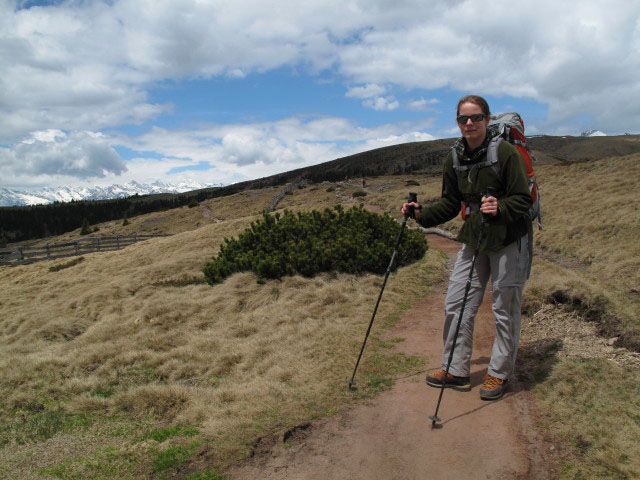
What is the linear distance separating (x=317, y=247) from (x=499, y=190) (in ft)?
21.7

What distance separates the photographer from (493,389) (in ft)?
13.2

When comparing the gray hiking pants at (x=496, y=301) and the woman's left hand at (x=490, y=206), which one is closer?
the woman's left hand at (x=490, y=206)

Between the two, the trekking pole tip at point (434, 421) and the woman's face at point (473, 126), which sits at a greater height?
the woman's face at point (473, 126)

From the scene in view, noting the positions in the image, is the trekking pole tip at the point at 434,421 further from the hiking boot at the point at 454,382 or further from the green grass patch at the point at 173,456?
the green grass patch at the point at 173,456

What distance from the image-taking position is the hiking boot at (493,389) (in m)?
4.02

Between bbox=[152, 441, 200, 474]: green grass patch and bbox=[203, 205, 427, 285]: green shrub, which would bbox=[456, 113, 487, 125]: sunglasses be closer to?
bbox=[152, 441, 200, 474]: green grass patch

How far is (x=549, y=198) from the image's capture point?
1820 centimetres

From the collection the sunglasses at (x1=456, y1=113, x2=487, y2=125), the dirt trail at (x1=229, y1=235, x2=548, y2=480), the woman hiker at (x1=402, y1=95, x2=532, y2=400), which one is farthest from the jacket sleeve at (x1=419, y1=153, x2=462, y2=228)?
the dirt trail at (x1=229, y1=235, x2=548, y2=480)

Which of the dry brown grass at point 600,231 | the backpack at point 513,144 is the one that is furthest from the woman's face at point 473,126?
the dry brown grass at point 600,231

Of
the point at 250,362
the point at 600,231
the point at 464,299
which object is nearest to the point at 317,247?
the point at 250,362

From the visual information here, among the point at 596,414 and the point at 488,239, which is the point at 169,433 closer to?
the point at 488,239

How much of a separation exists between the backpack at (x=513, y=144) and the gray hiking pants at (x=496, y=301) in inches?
15.5

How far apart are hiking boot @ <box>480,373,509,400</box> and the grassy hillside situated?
340 millimetres

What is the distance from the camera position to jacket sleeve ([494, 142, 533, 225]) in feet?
11.9
